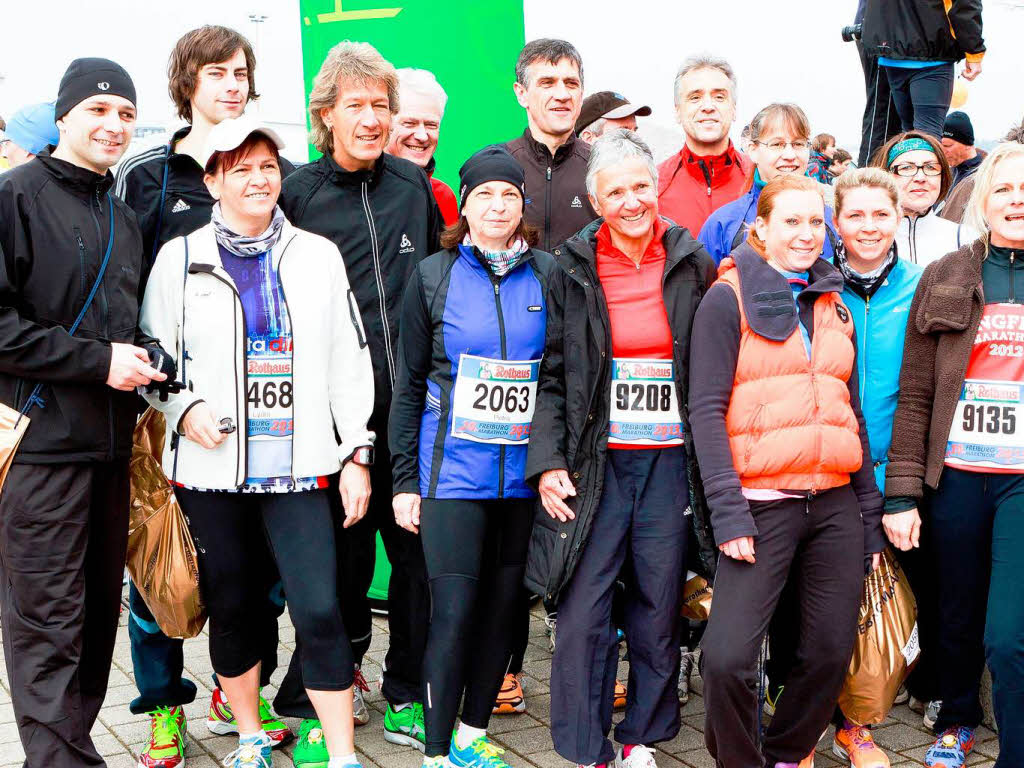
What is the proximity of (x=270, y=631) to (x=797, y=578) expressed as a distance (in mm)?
1795

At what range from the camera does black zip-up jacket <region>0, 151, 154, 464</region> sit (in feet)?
10.5

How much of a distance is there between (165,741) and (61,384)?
4.35 feet

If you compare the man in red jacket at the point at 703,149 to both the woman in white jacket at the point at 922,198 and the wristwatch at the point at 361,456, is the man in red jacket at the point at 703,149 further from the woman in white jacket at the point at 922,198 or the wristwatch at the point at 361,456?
the wristwatch at the point at 361,456

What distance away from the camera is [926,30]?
577 centimetres

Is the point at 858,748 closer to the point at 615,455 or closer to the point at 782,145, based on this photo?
the point at 615,455

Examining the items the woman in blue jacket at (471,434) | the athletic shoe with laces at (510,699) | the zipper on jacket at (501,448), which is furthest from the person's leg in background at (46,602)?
the athletic shoe with laces at (510,699)

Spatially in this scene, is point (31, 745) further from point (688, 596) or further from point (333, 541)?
point (688, 596)

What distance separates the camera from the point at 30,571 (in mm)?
3293

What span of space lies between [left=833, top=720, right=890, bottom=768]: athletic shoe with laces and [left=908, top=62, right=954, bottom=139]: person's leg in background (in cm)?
339

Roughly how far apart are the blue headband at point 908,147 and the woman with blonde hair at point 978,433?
54 centimetres

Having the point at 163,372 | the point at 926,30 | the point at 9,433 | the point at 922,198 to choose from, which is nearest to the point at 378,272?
the point at 163,372

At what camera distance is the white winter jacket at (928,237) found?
13.5 feet

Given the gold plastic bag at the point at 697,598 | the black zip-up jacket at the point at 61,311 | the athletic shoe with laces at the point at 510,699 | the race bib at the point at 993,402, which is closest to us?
the black zip-up jacket at the point at 61,311

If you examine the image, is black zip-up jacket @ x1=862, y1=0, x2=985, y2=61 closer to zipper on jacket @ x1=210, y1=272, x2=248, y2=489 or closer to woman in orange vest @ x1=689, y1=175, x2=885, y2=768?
woman in orange vest @ x1=689, y1=175, x2=885, y2=768
